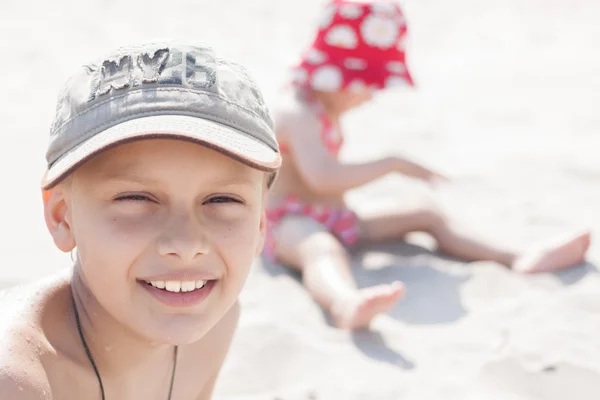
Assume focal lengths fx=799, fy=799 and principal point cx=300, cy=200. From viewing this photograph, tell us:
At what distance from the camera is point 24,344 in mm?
1511

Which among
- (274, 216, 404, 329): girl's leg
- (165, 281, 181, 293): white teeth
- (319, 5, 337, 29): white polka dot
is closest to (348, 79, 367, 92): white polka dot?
(319, 5, 337, 29): white polka dot

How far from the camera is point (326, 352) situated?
105 inches

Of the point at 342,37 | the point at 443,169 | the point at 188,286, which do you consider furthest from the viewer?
the point at 443,169

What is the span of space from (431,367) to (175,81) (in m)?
1.52

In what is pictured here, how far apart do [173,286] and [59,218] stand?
0.99ft

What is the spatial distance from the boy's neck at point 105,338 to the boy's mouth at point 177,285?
20cm

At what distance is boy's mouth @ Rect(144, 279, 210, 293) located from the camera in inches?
59.6

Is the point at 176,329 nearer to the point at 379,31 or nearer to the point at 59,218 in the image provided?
the point at 59,218

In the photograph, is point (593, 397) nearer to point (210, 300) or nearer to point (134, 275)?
point (210, 300)

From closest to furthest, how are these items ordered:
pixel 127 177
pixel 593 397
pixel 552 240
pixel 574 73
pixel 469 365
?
pixel 127 177 < pixel 593 397 < pixel 469 365 < pixel 552 240 < pixel 574 73

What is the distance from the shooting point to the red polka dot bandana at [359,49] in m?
3.50

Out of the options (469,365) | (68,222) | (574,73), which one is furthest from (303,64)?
(574,73)

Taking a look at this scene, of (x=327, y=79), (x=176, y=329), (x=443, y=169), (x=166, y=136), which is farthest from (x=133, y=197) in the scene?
(x=443, y=169)

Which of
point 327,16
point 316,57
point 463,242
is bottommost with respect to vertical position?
point 463,242
